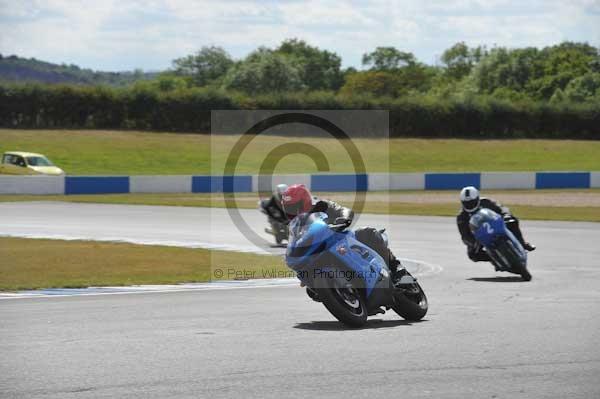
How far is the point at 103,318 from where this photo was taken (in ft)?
32.3

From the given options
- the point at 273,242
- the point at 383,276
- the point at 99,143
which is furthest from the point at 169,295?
the point at 99,143

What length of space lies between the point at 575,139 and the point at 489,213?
53.7 metres

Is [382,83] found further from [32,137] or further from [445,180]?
[445,180]

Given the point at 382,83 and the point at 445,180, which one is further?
the point at 382,83

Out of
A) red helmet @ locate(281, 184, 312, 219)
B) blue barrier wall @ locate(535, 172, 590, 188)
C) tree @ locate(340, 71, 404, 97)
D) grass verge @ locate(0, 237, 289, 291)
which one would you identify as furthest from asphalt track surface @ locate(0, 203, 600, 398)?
tree @ locate(340, 71, 404, 97)

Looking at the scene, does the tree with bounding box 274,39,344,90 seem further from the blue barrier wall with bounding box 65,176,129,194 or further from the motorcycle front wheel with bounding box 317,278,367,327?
the motorcycle front wheel with bounding box 317,278,367,327

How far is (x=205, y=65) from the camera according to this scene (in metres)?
154

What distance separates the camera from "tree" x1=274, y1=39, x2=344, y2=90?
493 feet

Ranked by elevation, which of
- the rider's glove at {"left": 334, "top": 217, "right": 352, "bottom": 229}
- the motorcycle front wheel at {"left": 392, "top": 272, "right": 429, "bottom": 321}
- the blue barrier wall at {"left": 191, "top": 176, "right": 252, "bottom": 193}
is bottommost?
the blue barrier wall at {"left": 191, "top": 176, "right": 252, "bottom": 193}

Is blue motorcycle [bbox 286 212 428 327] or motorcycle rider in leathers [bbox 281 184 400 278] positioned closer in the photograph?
blue motorcycle [bbox 286 212 428 327]

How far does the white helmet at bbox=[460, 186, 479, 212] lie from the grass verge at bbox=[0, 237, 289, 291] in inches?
114

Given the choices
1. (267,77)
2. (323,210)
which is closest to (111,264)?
(323,210)

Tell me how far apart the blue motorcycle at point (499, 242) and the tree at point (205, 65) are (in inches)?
5319

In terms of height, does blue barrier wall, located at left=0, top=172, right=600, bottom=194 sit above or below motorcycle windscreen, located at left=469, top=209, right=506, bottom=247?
below
